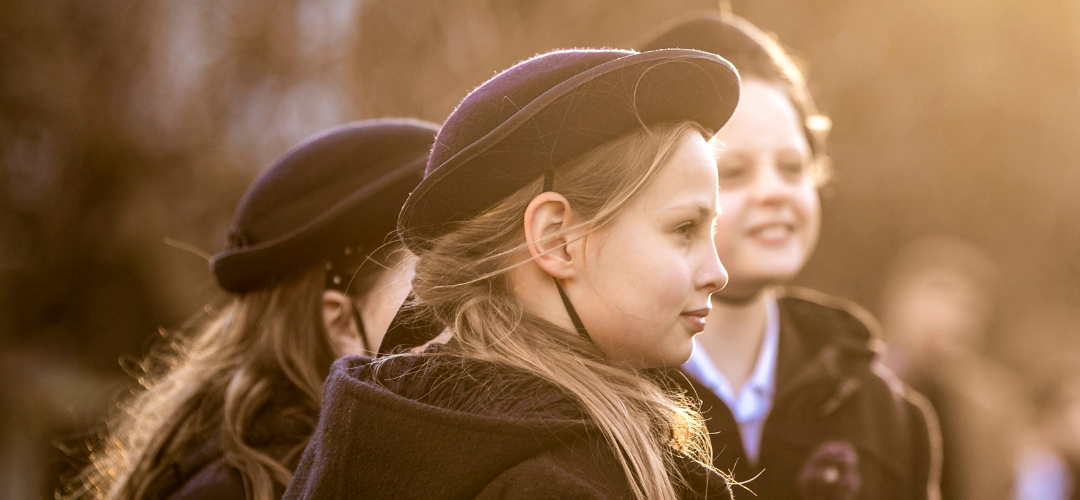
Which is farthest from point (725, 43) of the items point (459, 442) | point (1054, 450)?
point (1054, 450)

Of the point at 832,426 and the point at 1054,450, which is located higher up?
the point at 832,426

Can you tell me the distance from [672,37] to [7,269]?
5819 mm

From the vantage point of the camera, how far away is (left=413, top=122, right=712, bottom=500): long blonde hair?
1.33 metres

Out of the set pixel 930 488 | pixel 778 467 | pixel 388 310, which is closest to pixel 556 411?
pixel 388 310

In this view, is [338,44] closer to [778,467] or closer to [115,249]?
[115,249]

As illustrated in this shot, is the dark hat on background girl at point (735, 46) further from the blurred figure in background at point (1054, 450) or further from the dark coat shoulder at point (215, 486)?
the blurred figure in background at point (1054, 450)

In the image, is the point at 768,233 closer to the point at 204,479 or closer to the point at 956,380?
the point at 204,479

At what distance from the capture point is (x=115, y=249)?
6430mm

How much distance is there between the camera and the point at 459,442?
1261mm

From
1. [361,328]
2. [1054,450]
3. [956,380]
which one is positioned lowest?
[1054,450]

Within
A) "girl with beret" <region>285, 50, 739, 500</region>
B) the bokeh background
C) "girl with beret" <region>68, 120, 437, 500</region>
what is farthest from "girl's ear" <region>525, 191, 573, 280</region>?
the bokeh background

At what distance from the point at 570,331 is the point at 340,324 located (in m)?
0.97

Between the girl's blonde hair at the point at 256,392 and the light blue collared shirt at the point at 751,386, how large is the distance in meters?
0.91

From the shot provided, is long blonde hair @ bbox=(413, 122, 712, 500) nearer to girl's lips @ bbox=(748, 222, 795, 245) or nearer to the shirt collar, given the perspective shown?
the shirt collar
